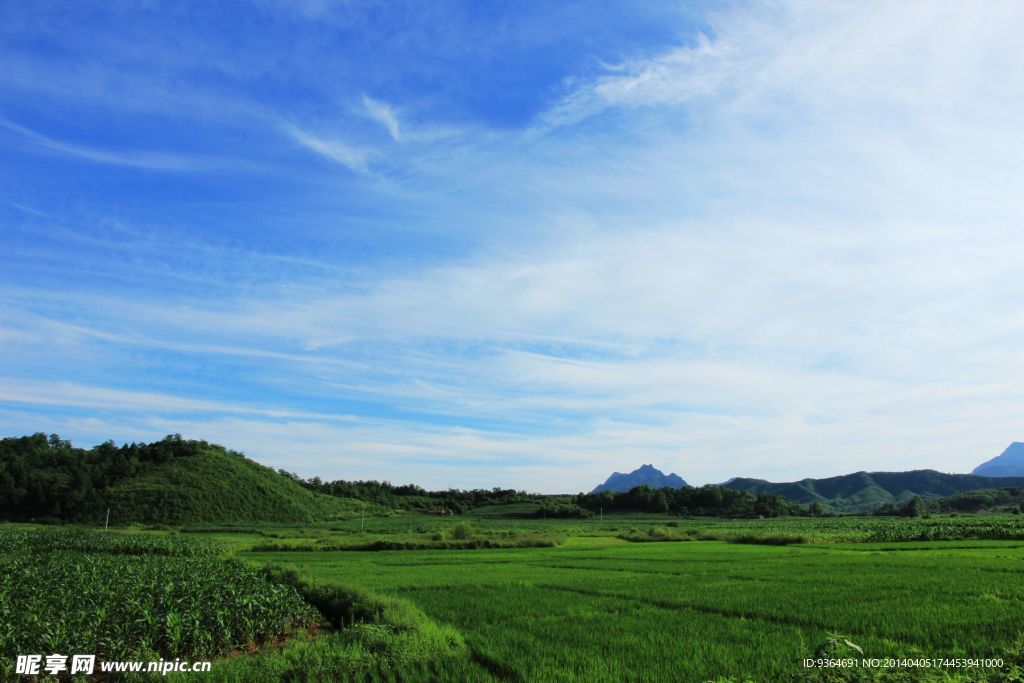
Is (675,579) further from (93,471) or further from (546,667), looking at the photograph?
(93,471)

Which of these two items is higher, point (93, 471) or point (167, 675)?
point (93, 471)

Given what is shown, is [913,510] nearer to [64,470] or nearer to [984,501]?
[984,501]

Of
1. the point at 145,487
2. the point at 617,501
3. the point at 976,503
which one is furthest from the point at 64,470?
the point at 976,503

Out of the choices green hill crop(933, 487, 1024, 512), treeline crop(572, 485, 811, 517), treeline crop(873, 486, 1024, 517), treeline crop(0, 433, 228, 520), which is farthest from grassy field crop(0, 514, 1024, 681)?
green hill crop(933, 487, 1024, 512)

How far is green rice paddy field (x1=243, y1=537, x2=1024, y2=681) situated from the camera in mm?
11148

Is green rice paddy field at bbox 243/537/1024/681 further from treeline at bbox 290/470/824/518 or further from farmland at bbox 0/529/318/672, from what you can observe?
treeline at bbox 290/470/824/518

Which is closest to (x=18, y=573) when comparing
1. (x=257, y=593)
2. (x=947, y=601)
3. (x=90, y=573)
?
(x=90, y=573)

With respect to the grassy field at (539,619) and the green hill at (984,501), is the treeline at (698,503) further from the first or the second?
the grassy field at (539,619)

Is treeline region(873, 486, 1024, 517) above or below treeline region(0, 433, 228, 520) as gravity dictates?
below

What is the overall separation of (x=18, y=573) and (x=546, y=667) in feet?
74.2

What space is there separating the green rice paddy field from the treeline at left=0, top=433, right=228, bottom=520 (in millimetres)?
89346

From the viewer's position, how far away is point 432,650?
12.6 m

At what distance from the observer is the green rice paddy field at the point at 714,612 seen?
439 inches

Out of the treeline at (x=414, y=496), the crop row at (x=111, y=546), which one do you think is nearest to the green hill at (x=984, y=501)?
the treeline at (x=414, y=496)
